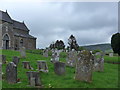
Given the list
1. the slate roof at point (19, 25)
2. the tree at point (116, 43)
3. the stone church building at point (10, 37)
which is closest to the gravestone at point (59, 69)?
the stone church building at point (10, 37)

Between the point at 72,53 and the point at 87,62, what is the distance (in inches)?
220

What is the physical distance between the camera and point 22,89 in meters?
7.86

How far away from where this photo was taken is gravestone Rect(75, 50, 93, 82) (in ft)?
31.8

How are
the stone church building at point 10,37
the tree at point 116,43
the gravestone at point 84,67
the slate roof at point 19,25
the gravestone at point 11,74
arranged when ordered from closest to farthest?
the gravestone at point 11,74 < the gravestone at point 84,67 < the tree at point 116,43 < the stone church building at point 10,37 < the slate roof at point 19,25

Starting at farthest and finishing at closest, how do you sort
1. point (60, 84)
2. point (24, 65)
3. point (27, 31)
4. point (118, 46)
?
point (27, 31) < point (118, 46) < point (24, 65) < point (60, 84)

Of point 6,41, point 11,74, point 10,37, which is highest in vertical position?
point 10,37

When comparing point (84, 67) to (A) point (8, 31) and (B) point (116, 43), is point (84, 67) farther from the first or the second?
(A) point (8, 31)

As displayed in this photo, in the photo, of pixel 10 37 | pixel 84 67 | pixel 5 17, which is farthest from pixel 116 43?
pixel 84 67

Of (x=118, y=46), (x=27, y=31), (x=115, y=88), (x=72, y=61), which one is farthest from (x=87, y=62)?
(x=27, y=31)

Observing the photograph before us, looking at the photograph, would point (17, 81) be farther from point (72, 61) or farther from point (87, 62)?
point (72, 61)

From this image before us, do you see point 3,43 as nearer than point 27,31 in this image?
Yes

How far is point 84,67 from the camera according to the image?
9.80 metres

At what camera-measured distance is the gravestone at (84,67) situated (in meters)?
9.69

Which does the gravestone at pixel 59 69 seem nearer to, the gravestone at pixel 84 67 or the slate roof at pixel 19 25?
the gravestone at pixel 84 67
